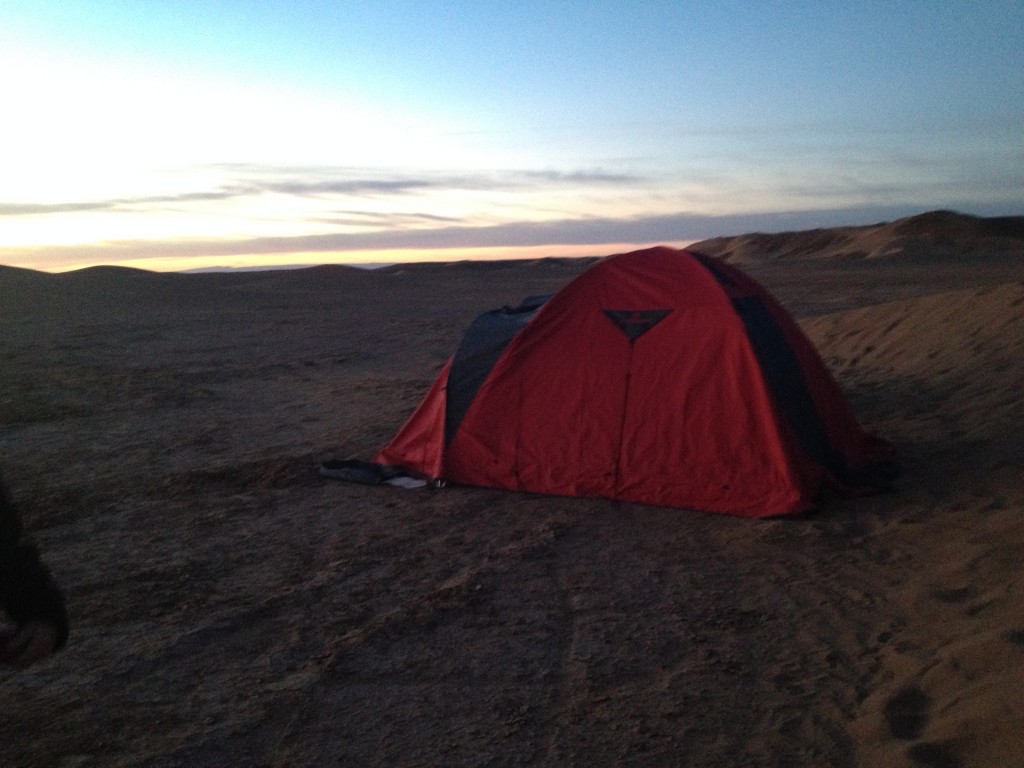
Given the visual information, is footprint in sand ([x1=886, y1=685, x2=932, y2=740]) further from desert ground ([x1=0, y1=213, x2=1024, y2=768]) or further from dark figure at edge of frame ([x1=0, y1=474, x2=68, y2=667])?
dark figure at edge of frame ([x1=0, y1=474, x2=68, y2=667])

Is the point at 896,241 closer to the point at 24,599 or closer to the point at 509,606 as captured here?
the point at 509,606

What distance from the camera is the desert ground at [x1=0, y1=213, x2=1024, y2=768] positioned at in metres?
3.88

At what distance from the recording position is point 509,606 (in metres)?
5.30

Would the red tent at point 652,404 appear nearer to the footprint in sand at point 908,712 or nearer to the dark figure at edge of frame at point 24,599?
the footprint in sand at point 908,712

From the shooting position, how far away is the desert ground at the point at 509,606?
3879 millimetres

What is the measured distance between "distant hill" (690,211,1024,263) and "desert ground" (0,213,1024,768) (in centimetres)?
3613

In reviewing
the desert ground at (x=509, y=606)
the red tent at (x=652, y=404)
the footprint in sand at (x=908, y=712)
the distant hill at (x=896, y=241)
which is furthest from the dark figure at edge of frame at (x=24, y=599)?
the distant hill at (x=896, y=241)

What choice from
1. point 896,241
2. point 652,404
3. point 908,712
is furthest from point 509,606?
point 896,241

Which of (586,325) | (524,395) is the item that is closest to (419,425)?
(524,395)

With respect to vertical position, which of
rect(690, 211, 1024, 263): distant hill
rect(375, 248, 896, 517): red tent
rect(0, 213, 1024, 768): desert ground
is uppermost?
rect(690, 211, 1024, 263): distant hill

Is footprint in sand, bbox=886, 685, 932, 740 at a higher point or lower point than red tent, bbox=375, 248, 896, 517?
lower

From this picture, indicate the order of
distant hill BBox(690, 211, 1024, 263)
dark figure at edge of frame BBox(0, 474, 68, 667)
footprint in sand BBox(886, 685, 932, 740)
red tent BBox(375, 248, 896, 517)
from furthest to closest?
distant hill BBox(690, 211, 1024, 263) < red tent BBox(375, 248, 896, 517) < footprint in sand BBox(886, 685, 932, 740) < dark figure at edge of frame BBox(0, 474, 68, 667)

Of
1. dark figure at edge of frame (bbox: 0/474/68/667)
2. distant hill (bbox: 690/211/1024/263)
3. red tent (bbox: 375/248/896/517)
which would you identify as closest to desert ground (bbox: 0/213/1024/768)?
red tent (bbox: 375/248/896/517)

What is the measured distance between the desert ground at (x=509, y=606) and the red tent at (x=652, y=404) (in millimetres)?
269
